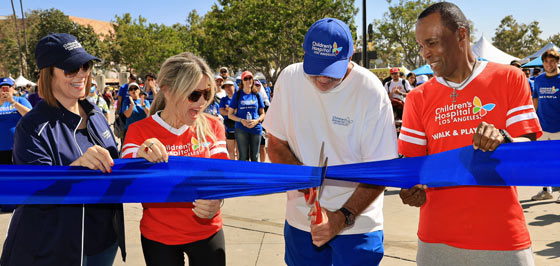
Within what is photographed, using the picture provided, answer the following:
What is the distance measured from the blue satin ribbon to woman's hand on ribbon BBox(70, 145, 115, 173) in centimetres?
10

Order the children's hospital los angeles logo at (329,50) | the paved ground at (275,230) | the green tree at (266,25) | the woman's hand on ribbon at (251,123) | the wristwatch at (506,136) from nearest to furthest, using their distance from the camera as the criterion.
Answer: the wristwatch at (506,136) < the children's hospital los angeles logo at (329,50) < the paved ground at (275,230) < the woman's hand on ribbon at (251,123) < the green tree at (266,25)

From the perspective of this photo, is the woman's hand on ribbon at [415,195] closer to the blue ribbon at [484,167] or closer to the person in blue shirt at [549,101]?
the blue ribbon at [484,167]

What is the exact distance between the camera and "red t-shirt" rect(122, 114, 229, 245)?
256 centimetres

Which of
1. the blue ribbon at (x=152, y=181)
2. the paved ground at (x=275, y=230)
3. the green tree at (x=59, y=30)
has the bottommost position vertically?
the paved ground at (x=275, y=230)

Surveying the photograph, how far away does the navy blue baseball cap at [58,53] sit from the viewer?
93.3 inches

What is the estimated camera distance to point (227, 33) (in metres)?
43.1

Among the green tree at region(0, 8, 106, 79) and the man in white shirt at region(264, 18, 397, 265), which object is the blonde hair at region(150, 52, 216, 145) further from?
the green tree at region(0, 8, 106, 79)

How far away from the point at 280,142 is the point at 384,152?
0.63m

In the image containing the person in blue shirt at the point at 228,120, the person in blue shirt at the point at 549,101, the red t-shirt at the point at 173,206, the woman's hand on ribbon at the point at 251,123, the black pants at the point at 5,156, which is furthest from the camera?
the person in blue shirt at the point at 228,120

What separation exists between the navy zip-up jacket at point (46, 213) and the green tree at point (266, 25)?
120 ft

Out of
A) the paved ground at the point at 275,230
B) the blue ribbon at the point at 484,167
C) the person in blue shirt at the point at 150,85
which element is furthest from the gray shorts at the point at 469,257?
the person in blue shirt at the point at 150,85

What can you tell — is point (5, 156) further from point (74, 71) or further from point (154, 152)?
point (154, 152)

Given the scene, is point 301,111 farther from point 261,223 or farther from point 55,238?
point 261,223

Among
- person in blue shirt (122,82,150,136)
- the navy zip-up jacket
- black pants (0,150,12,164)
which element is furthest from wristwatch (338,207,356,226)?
person in blue shirt (122,82,150,136)
